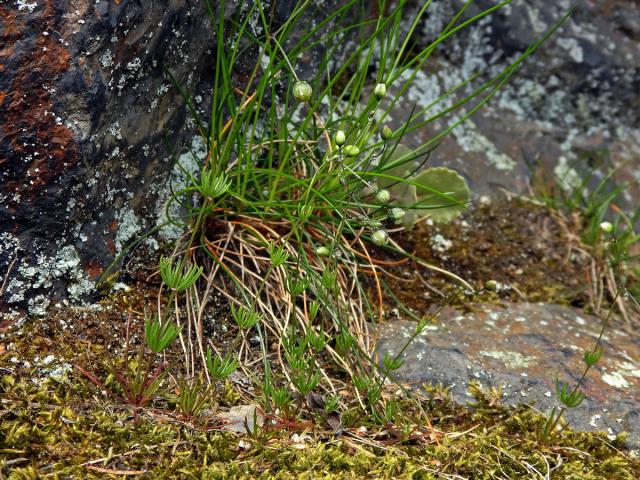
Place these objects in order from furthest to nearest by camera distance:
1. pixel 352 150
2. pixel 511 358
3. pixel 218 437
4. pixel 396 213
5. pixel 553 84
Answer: pixel 553 84
pixel 511 358
pixel 396 213
pixel 352 150
pixel 218 437

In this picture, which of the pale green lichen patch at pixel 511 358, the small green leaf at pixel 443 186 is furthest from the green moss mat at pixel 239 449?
the small green leaf at pixel 443 186

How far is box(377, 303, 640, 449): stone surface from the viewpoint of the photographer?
7.14 ft

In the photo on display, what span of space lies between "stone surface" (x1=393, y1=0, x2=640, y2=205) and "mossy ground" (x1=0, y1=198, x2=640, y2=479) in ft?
4.95

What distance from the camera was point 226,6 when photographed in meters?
2.41

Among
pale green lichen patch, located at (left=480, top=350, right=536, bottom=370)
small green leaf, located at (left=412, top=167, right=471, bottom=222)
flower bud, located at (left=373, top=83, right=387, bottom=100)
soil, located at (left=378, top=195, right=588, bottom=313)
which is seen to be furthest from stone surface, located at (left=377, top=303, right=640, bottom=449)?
flower bud, located at (left=373, top=83, right=387, bottom=100)

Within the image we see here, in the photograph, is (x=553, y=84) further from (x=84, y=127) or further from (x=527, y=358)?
(x=84, y=127)

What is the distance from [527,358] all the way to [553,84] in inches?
63.9

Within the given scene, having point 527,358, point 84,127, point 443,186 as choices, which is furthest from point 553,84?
point 84,127

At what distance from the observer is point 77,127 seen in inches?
76.9

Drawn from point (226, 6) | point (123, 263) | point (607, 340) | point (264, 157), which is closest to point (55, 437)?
point (123, 263)

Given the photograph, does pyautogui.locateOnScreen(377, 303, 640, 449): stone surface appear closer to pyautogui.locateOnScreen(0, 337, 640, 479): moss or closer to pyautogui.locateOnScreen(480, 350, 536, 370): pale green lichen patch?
pyautogui.locateOnScreen(480, 350, 536, 370): pale green lichen patch

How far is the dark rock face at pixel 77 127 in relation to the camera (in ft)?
6.15

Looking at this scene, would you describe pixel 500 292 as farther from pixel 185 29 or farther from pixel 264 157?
pixel 185 29

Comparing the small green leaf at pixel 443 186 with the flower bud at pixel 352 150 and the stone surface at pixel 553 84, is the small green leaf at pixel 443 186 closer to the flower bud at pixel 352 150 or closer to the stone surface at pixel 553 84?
the stone surface at pixel 553 84
